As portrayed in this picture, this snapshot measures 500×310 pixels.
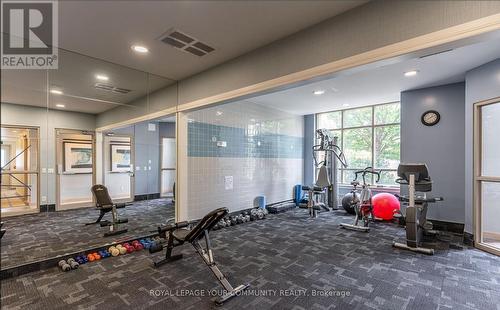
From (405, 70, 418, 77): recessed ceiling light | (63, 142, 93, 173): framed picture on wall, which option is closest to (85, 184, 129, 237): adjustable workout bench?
(63, 142, 93, 173): framed picture on wall

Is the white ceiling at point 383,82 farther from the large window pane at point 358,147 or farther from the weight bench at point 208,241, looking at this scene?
the weight bench at point 208,241

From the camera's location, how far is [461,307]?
220 cm

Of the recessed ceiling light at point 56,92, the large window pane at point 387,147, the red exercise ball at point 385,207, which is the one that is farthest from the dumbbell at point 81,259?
the large window pane at point 387,147

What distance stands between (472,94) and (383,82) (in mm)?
1346

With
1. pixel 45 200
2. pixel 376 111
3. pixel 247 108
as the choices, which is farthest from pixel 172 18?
pixel 376 111

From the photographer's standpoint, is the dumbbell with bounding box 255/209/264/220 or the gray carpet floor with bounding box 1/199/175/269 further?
the dumbbell with bounding box 255/209/264/220

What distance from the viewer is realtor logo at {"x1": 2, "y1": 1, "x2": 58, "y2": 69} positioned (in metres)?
2.35

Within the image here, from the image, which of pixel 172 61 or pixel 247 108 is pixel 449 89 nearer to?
pixel 247 108

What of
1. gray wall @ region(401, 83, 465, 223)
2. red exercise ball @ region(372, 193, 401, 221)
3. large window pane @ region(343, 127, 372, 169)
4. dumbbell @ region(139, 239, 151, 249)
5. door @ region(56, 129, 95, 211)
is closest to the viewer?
door @ region(56, 129, 95, 211)

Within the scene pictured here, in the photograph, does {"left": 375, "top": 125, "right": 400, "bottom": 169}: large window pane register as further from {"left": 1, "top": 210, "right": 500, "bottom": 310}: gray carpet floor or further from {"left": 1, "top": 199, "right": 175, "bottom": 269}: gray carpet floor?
{"left": 1, "top": 199, "right": 175, "bottom": 269}: gray carpet floor

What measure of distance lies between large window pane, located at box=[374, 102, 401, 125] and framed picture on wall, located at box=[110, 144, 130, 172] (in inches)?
247

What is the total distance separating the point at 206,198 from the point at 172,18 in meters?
3.42

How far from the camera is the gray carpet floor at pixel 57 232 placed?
3.07m

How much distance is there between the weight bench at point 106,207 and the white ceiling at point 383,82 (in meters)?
3.82
